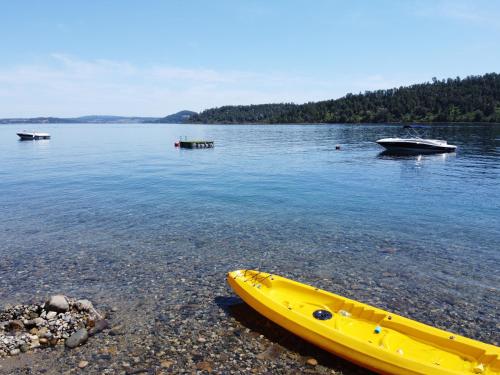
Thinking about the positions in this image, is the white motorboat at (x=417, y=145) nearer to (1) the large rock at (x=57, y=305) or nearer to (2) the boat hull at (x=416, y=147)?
(2) the boat hull at (x=416, y=147)

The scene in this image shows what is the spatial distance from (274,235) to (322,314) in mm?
9294

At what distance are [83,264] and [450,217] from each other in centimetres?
2120

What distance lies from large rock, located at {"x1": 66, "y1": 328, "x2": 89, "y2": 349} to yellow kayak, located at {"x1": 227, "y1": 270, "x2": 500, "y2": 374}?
15.0ft

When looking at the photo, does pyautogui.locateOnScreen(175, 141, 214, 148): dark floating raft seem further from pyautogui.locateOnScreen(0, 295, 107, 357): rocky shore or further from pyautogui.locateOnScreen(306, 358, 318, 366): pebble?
pyautogui.locateOnScreen(306, 358, 318, 366): pebble

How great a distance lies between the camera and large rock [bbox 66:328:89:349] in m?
9.95

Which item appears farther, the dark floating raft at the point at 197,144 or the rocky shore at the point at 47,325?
the dark floating raft at the point at 197,144

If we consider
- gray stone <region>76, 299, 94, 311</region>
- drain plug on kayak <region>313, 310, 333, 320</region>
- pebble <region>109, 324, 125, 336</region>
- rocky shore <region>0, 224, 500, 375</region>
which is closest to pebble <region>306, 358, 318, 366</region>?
rocky shore <region>0, 224, 500, 375</region>

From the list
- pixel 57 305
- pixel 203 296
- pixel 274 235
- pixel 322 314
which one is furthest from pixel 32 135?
pixel 322 314

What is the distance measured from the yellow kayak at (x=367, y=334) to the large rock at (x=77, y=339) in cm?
459

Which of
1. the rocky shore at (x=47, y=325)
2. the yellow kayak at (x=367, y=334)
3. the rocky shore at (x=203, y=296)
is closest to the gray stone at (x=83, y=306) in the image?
the rocky shore at (x=47, y=325)

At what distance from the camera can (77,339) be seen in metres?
10.1

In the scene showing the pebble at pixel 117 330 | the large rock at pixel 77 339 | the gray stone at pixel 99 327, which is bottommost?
the pebble at pixel 117 330

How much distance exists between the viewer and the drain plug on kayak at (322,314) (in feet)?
34.3

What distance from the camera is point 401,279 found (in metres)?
14.3
